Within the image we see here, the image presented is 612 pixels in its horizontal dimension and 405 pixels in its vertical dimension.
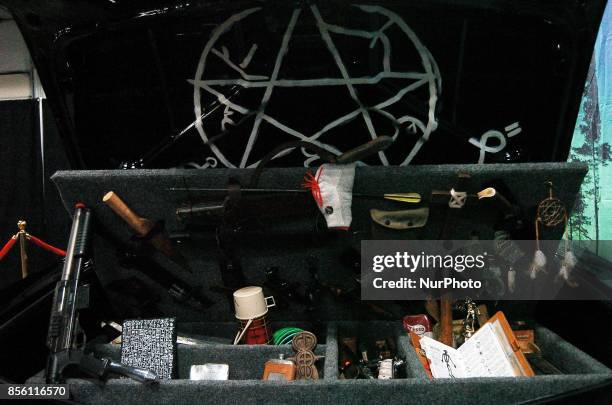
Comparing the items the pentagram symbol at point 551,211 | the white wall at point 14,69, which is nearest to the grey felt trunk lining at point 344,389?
the pentagram symbol at point 551,211

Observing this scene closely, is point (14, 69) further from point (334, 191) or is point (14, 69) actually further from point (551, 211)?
point (551, 211)

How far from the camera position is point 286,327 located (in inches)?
50.9

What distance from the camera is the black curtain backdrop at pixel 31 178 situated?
6.06ft

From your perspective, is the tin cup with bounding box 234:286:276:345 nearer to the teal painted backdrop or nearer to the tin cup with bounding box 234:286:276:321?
the tin cup with bounding box 234:286:276:321

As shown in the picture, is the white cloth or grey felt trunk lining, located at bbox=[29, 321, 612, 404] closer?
grey felt trunk lining, located at bbox=[29, 321, 612, 404]

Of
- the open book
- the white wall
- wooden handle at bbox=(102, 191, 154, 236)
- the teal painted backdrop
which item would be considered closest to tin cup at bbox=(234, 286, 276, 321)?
wooden handle at bbox=(102, 191, 154, 236)

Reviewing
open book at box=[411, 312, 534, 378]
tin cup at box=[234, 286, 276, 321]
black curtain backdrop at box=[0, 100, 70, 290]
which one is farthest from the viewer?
black curtain backdrop at box=[0, 100, 70, 290]

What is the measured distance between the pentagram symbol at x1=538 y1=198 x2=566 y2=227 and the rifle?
97 centimetres

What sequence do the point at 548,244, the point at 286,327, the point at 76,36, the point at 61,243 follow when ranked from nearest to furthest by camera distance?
the point at 76,36, the point at 548,244, the point at 286,327, the point at 61,243

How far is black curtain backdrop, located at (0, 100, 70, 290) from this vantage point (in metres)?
1.85

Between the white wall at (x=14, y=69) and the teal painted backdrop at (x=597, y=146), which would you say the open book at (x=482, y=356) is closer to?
the teal painted backdrop at (x=597, y=146)

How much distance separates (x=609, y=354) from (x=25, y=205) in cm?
209

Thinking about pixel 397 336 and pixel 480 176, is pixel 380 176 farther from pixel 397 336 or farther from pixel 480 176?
pixel 397 336

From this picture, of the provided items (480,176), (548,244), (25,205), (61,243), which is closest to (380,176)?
(480,176)
